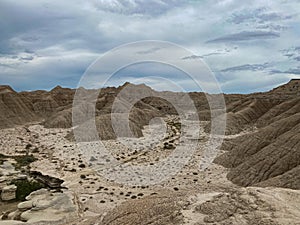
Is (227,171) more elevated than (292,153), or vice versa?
(292,153)

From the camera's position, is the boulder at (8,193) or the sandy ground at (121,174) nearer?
the sandy ground at (121,174)

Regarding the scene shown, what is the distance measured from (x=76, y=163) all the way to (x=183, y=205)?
2215 cm

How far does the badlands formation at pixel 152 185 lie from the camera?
978 centimetres

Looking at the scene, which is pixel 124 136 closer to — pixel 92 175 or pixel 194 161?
pixel 194 161

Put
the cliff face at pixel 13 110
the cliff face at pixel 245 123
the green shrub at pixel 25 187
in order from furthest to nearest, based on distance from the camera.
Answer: the cliff face at pixel 13 110, the green shrub at pixel 25 187, the cliff face at pixel 245 123

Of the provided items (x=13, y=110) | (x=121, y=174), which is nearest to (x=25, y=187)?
(x=121, y=174)

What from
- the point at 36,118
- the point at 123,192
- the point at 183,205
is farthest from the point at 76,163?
the point at 36,118

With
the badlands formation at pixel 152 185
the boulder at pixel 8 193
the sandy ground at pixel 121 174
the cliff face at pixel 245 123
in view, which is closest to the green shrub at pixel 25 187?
the badlands formation at pixel 152 185

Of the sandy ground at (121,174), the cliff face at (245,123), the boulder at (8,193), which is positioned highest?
the cliff face at (245,123)

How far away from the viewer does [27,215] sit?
668 inches

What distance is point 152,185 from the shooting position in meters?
23.4

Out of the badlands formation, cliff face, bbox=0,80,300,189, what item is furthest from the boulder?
cliff face, bbox=0,80,300,189

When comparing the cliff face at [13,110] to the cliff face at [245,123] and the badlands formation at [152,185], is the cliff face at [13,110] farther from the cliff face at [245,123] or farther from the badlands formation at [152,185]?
the badlands formation at [152,185]

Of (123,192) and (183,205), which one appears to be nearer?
(183,205)
